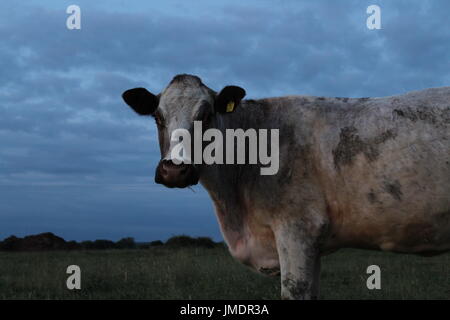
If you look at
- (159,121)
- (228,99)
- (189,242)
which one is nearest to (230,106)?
(228,99)

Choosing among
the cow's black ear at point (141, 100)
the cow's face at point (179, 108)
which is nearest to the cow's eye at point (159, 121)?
the cow's face at point (179, 108)

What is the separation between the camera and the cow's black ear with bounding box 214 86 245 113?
22.9 feet

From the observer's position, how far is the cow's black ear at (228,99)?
22.9ft

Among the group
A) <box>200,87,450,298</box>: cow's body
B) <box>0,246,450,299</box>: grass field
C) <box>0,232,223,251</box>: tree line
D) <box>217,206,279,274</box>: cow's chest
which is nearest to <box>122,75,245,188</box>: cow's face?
<box>200,87,450,298</box>: cow's body

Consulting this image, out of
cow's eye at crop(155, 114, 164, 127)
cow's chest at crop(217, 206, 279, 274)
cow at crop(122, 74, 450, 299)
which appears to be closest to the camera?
cow at crop(122, 74, 450, 299)

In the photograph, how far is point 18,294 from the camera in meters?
11.1

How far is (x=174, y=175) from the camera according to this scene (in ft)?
19.7

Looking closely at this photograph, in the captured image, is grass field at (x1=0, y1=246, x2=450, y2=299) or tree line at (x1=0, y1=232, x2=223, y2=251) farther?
tree line at (x1=0, y1=232, x2=223, y2=251)

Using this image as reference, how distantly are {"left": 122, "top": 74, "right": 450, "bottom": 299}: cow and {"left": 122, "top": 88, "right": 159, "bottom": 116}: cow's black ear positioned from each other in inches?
0.6

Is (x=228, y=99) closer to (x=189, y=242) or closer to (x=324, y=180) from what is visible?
A: (x=324, y=180)

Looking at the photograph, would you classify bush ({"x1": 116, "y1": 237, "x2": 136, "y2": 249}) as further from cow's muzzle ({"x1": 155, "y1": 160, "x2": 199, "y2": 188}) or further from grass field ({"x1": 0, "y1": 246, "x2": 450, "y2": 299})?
cow's muzzle ({"x1": 155, "y1": 160, "x2": 199, "y2": 188})

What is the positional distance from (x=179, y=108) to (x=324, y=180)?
6.69 feet
